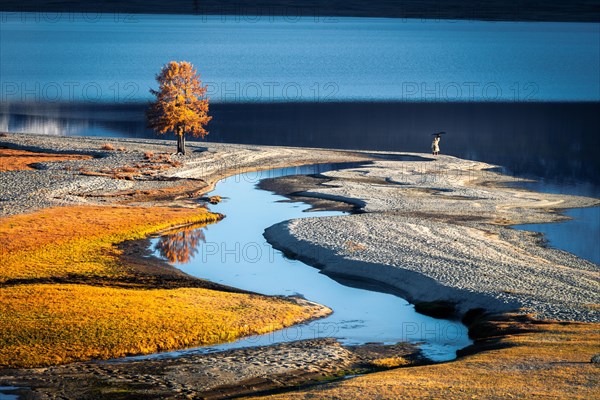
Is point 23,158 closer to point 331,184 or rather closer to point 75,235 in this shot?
point 331,184

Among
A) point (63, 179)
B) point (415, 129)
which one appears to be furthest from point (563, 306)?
point (415, 129)

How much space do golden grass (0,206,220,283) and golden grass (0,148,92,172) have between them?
18629mm

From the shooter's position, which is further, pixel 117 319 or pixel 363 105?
pixel 363 105

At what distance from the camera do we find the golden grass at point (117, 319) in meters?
32.8

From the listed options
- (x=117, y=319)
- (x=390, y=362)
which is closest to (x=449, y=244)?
(x=390, y=362)

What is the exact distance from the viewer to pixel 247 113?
125 m

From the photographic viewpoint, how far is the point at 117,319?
35812 millimetres

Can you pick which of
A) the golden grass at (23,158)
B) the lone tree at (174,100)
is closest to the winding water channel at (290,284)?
the lone tree at (174,100)

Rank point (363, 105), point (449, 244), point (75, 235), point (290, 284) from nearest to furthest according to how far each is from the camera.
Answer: point (290, 284) < point (75, 235) < point (449, 244) < point (363, 105)

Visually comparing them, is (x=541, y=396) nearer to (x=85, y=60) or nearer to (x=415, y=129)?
(x=415, y=129)

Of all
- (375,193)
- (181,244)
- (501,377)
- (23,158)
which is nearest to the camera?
(501,377)

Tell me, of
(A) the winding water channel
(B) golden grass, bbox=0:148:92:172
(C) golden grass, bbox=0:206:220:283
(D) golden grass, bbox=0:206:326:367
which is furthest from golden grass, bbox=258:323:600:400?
(B) golden grass, bbox=0:148:92:172

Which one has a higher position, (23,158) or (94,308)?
(23,158)

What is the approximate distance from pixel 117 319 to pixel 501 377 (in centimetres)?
1491
